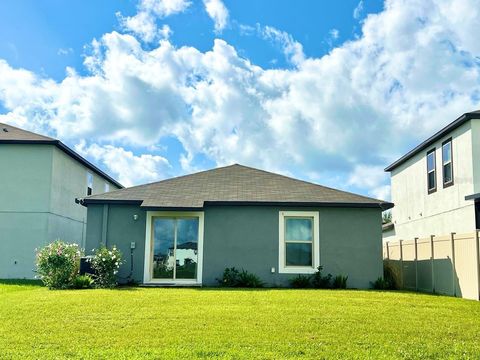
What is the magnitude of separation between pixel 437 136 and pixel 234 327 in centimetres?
1481

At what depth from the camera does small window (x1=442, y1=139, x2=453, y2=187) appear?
19.4 metres

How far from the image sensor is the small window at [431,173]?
21.1 m

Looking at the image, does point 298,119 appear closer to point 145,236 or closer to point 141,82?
point 141,82

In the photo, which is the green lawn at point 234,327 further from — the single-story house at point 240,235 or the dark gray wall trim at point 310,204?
the dark gray wall trim at point 310,204

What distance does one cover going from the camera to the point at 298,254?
1642 cm

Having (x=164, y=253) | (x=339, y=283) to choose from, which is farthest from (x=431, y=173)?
(x=164, y=253)

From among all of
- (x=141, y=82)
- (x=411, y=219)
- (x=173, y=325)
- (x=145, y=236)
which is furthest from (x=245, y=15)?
(x=411, y=219)

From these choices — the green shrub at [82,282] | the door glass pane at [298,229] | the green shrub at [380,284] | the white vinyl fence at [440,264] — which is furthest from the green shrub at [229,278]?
the white vinyl fence at [440,264]

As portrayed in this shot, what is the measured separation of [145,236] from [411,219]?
44.9 ft

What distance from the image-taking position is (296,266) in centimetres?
1631

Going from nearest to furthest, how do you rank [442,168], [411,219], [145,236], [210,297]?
[210,297] → [145,236] → [442,168] → [411,219]

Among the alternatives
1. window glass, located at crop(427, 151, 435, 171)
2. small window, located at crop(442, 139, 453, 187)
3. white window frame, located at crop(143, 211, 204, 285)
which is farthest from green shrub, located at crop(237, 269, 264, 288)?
window glass, located at crop(427, 151, 435, 171)

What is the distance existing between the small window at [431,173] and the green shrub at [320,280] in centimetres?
772

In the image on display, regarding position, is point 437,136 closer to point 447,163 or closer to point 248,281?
point 447,163
